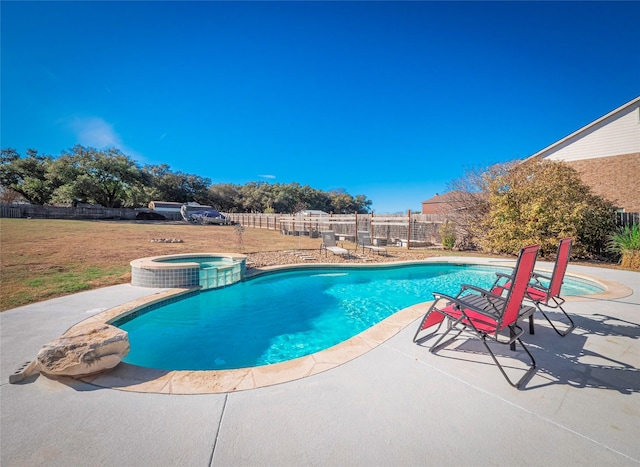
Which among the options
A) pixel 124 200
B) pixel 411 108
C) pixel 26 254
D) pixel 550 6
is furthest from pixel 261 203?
pixel 550 6

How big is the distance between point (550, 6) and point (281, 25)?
961cm

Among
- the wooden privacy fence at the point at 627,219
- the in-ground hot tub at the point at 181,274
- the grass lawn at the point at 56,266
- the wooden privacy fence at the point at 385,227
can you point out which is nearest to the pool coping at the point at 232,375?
the in-ground hot tub at the point at 181,274

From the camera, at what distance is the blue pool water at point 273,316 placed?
11.5ft

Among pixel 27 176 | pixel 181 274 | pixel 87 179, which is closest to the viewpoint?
pixel 181 274

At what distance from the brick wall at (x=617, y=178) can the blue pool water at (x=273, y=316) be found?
9.30 m

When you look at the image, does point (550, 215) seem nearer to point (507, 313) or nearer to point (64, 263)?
point (507, 313)

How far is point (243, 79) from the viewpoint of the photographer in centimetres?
1468

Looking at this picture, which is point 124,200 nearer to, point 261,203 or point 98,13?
point 261,203

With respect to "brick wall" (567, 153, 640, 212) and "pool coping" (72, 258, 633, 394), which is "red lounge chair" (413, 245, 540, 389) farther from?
"brick wall" (567, 153, 640, 212)

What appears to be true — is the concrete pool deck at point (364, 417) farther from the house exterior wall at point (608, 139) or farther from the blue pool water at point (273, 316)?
the house exterior wall at point (608, 139)

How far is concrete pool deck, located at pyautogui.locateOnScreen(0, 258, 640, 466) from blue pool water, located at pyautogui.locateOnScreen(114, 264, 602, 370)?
1.37 metres

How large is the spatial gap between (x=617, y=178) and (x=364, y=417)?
17.1 m

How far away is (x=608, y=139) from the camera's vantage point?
1205 centimetres

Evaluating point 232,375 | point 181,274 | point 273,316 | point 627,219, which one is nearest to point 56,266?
point 181,274
